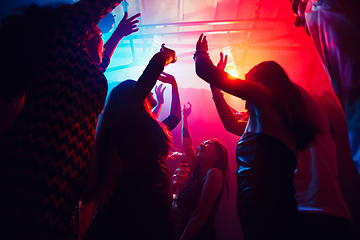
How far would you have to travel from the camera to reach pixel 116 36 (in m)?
1.37

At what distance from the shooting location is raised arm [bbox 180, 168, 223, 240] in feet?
6.08

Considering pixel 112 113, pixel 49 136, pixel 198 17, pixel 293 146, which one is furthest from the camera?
pixel 198 17

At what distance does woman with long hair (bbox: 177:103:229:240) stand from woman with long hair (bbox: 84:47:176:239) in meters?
0.93

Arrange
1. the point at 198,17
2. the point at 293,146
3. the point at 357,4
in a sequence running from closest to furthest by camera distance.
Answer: the point at 357,4 < the point at 293,146 < the point at 198,17

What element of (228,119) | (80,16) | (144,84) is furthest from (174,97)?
(80,16)

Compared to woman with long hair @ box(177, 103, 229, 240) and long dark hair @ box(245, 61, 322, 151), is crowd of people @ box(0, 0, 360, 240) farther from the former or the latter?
woman with long hair @ box(177, 103, 229, 240)

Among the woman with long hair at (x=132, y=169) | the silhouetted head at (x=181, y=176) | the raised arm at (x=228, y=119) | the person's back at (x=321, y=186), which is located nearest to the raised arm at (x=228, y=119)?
the raised arm at (x=228, y=119)

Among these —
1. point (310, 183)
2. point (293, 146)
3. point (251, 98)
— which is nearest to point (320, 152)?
point (310, 183)

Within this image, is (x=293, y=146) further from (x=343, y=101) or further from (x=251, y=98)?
(x=343, y=101)

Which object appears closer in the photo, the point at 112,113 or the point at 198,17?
the point at 112,113

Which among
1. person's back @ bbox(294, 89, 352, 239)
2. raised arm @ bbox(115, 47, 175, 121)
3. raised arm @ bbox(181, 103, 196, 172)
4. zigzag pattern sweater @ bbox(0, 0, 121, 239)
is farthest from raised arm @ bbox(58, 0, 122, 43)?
raised arm @ bbox(181, 103, 196, 172)

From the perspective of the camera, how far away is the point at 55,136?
21.2 inches

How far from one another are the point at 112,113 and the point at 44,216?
815 mm

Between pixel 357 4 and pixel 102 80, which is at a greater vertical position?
pixel 357 4
